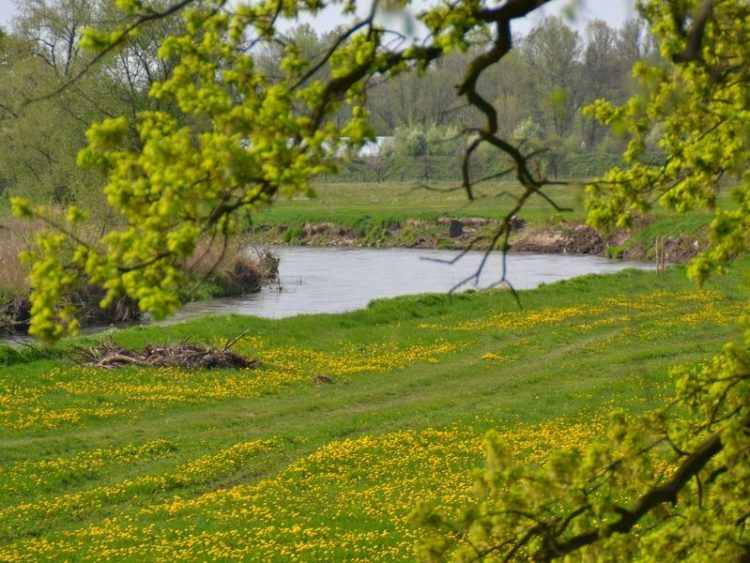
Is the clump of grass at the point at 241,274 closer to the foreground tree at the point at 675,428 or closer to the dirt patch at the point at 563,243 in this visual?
the dirt patch at the point at 563,243

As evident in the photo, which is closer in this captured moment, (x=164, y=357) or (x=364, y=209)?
(x=164, y=357)

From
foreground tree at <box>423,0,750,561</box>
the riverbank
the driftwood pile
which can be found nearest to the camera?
foreground tree at <box>423,0,750,561</box>

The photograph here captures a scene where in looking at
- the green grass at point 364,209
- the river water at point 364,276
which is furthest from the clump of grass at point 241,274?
the green grass at point 364,209

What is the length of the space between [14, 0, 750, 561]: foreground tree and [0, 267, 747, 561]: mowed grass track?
3.31 ft

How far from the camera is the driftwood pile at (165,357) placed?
27.9 metres

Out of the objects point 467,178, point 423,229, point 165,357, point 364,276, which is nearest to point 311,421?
point 165,357

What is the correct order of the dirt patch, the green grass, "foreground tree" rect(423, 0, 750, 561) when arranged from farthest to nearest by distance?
1. the green grass
2. the dirt patch
3. "foreground tree" rect(423, 0, 750, 561)

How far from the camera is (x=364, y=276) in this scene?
53.1 metres

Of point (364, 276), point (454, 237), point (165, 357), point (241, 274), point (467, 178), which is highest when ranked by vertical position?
point (467, 178)

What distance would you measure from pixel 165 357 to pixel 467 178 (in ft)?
78.8

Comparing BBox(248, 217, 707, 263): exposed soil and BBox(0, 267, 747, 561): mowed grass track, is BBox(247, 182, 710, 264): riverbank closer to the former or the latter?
BBox(248, 217, 707, 263): exposed soil

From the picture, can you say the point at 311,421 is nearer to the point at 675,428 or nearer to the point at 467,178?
the point at 675,428

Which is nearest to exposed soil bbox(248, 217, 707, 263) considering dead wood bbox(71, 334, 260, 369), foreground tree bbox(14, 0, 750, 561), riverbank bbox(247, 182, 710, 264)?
riverbank bbox(247, 182, 710, 264)

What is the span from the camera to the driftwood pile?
91.7 feet
